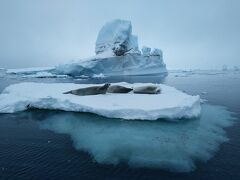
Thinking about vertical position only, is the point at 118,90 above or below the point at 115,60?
below

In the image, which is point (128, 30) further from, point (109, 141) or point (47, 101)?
point (109, 141)

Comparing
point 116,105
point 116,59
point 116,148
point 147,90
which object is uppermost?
point 116,59

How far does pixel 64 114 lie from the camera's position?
7.30m

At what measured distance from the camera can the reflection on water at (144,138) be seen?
4180 millimetres

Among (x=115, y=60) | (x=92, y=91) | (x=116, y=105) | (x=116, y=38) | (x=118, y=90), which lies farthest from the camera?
(x=116, y=38)

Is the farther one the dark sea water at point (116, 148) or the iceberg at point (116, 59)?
the iceberg at point (116, 59)

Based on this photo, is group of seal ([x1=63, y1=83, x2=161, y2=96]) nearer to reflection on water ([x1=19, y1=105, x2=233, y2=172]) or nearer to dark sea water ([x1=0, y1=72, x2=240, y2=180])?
reflection on water ([x1=19, y1=105, x2=233, y2=172])

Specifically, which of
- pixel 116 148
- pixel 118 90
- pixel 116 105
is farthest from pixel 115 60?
pixel 116 148

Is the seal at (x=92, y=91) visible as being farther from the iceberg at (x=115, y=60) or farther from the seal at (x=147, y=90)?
the iceberg at (x=115, y=60)

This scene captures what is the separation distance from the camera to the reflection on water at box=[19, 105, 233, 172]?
4.18 m

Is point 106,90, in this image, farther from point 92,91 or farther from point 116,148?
point 116,148

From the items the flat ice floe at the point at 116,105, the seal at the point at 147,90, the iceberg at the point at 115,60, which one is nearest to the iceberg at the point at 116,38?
the iceberg at the point at 115,60

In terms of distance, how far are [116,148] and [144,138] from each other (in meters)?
0.83

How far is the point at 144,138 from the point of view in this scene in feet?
16.7
